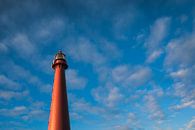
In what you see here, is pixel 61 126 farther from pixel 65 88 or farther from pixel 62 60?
pixel 62 60

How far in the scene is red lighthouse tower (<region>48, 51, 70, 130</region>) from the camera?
26078mm

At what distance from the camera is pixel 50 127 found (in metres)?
26.0

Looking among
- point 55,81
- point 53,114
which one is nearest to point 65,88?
point 55,81

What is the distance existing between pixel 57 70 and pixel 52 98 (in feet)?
12.1

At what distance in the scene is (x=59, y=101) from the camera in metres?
27.4

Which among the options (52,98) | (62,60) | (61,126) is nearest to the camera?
(61,126)

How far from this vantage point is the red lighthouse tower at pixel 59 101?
26078 mm

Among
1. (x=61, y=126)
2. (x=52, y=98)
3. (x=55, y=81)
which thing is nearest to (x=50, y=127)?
(x=61, y=126)

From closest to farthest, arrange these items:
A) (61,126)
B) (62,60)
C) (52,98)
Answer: (61,126)
(52,98)
(62,60)

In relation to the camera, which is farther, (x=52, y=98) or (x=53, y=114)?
(x=52, y=98)

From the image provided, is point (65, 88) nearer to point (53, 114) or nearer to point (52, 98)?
point (52, 98)

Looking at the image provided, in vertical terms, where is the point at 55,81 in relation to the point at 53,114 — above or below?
above

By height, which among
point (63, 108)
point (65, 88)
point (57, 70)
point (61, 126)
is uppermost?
point (57, 70)

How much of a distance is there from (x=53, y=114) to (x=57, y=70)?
5.91 m
